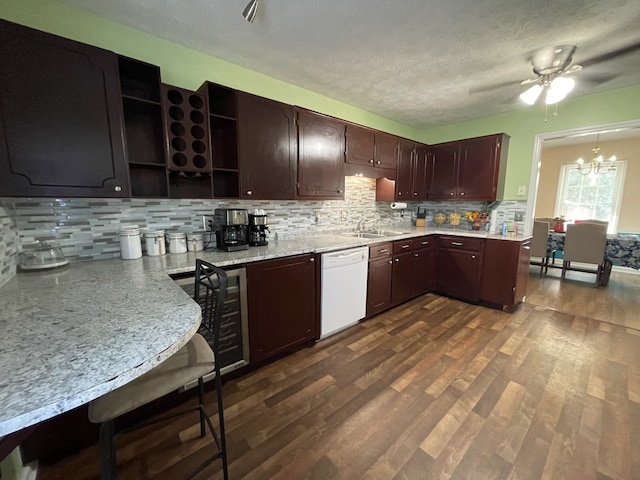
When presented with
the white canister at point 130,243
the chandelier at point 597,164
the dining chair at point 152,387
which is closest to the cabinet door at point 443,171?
the dining chair at point 152,387

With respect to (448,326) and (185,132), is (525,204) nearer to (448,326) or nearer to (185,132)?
(448,326)

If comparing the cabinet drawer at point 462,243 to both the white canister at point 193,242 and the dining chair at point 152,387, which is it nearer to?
the white canister at point 193,242

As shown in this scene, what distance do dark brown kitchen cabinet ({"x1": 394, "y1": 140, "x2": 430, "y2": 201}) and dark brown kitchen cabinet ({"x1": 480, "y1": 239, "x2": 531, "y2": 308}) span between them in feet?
3.72

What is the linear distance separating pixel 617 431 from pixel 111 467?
8.23ft

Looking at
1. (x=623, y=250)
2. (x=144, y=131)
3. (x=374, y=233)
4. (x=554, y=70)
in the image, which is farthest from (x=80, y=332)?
(x=623, y=250)

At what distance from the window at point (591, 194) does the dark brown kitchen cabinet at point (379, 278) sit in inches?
230

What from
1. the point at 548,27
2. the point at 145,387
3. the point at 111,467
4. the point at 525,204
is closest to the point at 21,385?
the point at 145,387

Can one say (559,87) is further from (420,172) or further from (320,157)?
(320,157)

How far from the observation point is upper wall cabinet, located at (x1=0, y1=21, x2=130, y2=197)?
1.28 m

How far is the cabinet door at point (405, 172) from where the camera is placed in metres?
3.41

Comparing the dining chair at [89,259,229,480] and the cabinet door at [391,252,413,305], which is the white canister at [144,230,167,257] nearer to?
the dining chair at [89,259,229,480]

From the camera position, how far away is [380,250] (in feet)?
9.13

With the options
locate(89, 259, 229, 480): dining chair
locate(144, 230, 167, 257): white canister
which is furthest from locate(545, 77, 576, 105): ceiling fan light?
locate(144, 230, 167, 257): white canister

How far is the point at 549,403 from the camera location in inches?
66.4
